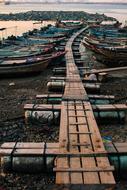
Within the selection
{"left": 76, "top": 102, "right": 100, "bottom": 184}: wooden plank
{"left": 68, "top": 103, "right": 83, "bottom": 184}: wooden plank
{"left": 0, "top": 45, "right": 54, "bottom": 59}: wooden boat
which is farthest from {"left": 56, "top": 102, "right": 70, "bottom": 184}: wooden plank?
{"left": 0, "top": 45, "right": 54, "bottom": 59}: wooden boat

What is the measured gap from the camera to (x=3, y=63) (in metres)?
20.0

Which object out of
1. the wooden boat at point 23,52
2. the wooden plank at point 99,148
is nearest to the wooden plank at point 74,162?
the wooden plank at point 99,148

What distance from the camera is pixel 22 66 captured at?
1967 centimetres

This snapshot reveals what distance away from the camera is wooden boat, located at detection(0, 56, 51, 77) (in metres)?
19.5

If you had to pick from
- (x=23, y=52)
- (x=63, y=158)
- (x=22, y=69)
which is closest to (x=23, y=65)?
(x=22, y=69)

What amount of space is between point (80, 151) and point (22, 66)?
12122 mm

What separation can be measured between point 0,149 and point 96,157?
2515 mm

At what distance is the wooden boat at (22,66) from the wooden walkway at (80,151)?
8.14 meters

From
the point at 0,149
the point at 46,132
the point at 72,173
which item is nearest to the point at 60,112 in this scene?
the point at 46,132

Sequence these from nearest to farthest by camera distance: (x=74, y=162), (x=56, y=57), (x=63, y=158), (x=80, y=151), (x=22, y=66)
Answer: (x=74, y=162), (x=63, y=158), (x=80, y=151), (x=22, y=66), (x=56, y=57)

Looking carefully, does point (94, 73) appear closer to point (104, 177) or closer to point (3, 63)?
point (3, 63)

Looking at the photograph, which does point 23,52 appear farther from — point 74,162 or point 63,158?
point 74,162

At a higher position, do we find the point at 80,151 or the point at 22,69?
the point at 80,151

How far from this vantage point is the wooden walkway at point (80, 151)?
7.19 metres
